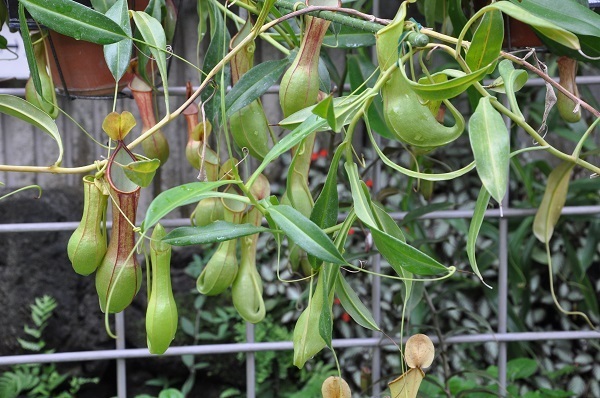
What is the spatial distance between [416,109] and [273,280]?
1.40 m

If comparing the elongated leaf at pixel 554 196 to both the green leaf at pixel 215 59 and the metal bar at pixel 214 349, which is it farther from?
Answer: the green leaf at pixel 215 59

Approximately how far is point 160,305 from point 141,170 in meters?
0.12

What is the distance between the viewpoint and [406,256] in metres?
0.43

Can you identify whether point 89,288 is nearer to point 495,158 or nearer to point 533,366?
point 533,366

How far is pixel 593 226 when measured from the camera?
148cm

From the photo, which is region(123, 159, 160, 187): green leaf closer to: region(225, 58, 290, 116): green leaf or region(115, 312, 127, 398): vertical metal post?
region(225, 58, 290, 116): green leaf

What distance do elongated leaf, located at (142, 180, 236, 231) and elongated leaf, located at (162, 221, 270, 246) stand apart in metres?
0.04

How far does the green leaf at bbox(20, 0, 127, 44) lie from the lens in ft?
1.57

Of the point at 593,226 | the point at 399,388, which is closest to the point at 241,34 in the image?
the point at 399,388

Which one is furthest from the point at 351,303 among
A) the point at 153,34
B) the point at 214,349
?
the point at 214,349

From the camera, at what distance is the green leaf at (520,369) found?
1.24 metres

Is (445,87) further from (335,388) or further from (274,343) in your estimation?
(274,343)

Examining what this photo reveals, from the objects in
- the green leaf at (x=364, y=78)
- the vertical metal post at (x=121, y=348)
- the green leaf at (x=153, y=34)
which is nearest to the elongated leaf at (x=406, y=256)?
the green leaf at (x=153, y=34)

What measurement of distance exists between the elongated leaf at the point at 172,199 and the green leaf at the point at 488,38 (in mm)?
184
